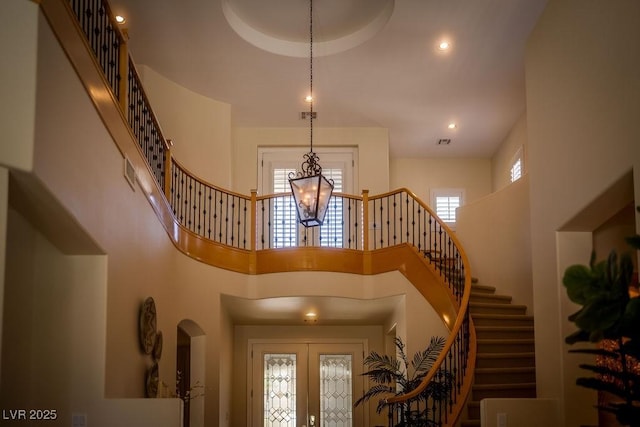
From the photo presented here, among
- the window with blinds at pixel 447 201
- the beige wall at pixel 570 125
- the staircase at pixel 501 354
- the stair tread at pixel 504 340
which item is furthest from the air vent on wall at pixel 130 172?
the window with blinds at pixel 447 201

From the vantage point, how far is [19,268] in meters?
5.95

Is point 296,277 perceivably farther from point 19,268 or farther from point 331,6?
point 19,268

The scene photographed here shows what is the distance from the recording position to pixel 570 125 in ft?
23.9

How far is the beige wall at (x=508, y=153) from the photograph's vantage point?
40.7 ft

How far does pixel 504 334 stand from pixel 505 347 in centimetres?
27

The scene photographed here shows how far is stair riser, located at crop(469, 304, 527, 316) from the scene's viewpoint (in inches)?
410

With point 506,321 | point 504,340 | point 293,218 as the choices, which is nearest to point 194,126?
point 293,218

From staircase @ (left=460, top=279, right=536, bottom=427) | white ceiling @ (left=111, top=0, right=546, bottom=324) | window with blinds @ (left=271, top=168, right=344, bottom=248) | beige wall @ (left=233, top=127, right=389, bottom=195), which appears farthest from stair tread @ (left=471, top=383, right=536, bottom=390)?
beige wall @ (left=233, top=127, right=389, bottom=195)

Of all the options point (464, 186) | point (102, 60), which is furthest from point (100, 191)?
point (464, 186)

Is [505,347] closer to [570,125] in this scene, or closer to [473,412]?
[473,412]

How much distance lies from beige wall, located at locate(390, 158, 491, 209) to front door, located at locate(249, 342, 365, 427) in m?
3.11

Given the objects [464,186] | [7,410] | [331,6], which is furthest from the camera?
[464,186]

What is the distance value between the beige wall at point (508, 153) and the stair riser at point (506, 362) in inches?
143

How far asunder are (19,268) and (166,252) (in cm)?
284
